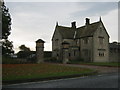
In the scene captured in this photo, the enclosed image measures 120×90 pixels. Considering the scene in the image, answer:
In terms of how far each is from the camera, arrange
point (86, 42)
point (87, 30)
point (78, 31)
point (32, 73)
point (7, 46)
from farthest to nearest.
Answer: point (78, 31) → point (87, 30) → point (86, 42) → point (7, 46) → point (32, 73)

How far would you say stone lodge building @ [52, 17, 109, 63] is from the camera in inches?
1714

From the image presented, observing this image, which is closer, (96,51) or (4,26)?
(4,26)

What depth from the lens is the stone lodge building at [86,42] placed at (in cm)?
4353

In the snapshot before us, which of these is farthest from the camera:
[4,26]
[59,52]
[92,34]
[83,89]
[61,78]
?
[59,52]

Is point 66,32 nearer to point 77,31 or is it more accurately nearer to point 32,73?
point 77,31

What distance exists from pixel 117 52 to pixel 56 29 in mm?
19339

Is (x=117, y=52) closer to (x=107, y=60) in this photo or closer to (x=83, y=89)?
(x=107, y=60)

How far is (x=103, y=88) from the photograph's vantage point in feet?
32.9

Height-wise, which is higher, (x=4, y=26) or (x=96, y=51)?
(x=4, y=26)

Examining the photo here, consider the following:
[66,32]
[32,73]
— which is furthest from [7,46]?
[32,73]

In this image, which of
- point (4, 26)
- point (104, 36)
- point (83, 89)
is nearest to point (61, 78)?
point (83, 89)

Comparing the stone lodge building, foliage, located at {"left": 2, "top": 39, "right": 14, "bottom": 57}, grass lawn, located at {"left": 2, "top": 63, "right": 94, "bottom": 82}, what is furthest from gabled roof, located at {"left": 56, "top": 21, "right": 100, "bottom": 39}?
grass lawn, located at {"left": 2, "top": 63, "right": 94, "bottom": 82}

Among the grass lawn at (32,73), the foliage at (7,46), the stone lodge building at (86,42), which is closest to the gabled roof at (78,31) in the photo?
the stone lodge building at (86,42)

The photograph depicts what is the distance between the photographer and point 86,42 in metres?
45.2
